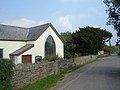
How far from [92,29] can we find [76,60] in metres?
37.4

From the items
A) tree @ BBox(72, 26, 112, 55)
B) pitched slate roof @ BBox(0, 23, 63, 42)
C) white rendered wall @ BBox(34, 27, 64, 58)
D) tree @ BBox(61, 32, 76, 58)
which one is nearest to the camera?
pitched slate roof @ BBox(0, 23, 63, 42)

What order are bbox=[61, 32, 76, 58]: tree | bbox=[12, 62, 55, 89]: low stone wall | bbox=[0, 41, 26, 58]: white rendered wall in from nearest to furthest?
1. bbox=[12, 62, 55, 89]: low stone wall
2. bbox=[0, 41, 26, 58]: white rendered wall
3. bbox=[61, 32, 76, 58]: tree

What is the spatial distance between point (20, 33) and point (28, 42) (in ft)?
10.8

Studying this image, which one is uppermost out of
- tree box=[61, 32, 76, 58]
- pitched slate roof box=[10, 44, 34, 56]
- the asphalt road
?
tree box=[61, 32, 76, 58]

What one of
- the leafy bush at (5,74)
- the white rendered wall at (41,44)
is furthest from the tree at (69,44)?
the leafy bush at (5,74)

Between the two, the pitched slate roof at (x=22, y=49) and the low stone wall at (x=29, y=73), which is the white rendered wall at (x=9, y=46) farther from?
the low stone wall at (x=29, y=73)

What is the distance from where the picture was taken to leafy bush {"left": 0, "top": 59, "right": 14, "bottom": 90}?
14353mm

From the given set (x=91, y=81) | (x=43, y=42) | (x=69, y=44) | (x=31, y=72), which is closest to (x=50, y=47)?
(x=43, y=42)

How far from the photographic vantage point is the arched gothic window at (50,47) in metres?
49.4

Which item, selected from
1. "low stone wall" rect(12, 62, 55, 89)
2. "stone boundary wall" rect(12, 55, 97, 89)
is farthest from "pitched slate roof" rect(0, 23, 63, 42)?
"low stone wall" rect(12, 62, 55, 89)

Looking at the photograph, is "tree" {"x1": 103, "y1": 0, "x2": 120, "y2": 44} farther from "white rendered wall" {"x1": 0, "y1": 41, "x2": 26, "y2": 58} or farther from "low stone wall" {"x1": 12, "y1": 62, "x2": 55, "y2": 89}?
"white rendered wall" {"x1": 0, "y1": 41, "x2": 26, "y2": 58}

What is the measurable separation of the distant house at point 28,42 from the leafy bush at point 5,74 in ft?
91.3

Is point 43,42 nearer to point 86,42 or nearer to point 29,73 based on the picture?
point 86,42

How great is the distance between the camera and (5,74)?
14.6 meters
